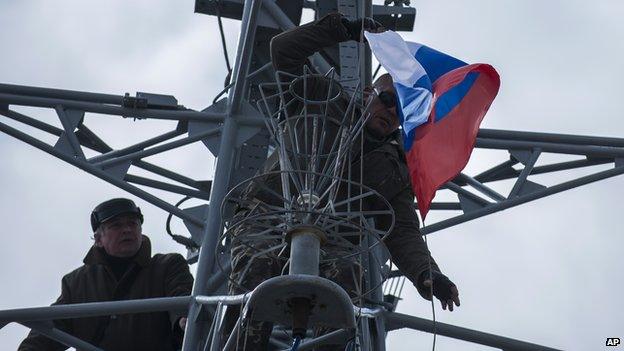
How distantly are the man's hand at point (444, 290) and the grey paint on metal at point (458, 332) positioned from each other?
0.89 ft

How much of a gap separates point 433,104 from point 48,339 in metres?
3.02

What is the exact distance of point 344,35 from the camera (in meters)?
9.11

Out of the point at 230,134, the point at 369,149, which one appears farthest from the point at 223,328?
the point at 230,134

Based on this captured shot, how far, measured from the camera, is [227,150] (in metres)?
10.1

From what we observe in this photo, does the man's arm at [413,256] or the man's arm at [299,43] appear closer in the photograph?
the man's arm at [413,256]

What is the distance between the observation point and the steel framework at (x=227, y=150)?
30.0 ft

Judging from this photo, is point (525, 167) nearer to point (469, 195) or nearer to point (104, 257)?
point (469, 195)

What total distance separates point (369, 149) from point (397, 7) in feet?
11.1

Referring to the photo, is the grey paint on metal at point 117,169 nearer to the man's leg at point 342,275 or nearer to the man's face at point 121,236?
the man's face at point 121,236

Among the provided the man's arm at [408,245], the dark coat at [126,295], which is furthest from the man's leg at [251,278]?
the dark coat at [126,295]

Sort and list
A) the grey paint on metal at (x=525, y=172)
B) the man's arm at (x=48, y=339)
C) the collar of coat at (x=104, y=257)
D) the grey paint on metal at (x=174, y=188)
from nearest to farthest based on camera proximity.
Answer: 1. the man's arm at (x=48, y=339)
2. the collar of coat at (x=104, y=257)
3. the grey paint on metal at (x=525, y=172)
4. the grey paint on metal at (x=174, y=188)

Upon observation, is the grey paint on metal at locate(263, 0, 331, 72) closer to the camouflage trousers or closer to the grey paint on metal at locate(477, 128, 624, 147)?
the grey paint on metal at locate(477, 128, 624, 147)

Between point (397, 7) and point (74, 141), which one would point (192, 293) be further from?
point (397, 7)

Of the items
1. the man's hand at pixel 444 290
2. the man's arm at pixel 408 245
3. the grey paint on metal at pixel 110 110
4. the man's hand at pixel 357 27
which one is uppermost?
the grey paint on metal at pixel 110 110
